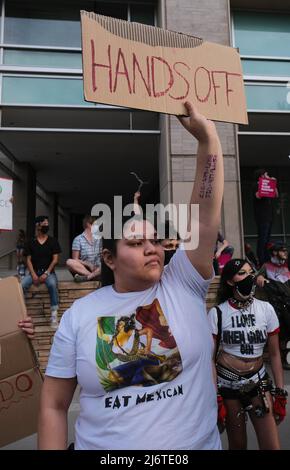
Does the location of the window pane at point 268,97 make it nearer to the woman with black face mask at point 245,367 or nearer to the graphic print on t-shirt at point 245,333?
the woman with black face mask at point 245,367

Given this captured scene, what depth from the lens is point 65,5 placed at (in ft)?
30.1

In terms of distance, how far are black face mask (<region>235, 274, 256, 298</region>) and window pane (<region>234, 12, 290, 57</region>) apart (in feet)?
27.2

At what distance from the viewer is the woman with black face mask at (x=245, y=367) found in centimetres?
251

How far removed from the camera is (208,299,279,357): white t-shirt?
262 centimetres

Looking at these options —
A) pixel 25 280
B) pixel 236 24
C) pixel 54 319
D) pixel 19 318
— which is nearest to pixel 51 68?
pixel 236 24

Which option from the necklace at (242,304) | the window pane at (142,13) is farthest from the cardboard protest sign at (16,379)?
the window pane at (142,13)

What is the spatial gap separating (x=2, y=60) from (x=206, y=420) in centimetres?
948

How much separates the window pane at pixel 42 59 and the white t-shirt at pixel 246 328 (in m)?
8.05

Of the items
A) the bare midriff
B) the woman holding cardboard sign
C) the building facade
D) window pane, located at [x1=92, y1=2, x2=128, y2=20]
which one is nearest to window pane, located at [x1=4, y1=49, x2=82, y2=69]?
the building facade

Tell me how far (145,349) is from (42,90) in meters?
8.76

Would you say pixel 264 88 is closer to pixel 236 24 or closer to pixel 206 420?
pixel 236 24

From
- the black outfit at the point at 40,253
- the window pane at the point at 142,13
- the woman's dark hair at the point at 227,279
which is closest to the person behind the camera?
the woman's dark hair at the point at 227,279

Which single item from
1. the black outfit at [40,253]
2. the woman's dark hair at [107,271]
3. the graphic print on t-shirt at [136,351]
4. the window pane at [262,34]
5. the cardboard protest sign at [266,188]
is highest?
the window pane at [262,34]

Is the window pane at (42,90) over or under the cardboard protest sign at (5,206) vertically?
over
